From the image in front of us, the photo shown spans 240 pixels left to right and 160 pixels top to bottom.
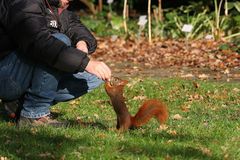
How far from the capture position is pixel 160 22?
14.2 meters

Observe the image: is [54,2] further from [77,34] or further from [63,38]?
[77,34]

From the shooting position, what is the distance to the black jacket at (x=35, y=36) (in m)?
4.79

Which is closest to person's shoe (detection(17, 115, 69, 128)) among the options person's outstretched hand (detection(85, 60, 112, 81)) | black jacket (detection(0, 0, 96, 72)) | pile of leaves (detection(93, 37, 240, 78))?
black jacket (detection(0, 0, 96, 72))

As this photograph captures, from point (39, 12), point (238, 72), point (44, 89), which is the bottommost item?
point (238, 72)

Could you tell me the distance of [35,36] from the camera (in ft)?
15.8

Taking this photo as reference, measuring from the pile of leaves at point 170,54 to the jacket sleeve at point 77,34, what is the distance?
4536 millimetres

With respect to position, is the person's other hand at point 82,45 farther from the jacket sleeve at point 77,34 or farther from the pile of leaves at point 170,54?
the pile of leaves at point 170,54

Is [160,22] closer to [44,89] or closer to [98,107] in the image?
[98,107]

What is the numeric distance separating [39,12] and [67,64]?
1.44 ft

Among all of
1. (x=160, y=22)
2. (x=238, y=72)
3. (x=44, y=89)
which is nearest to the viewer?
(x=44, y=89)

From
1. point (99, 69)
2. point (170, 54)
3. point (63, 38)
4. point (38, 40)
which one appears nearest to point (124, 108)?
point (99, 69)

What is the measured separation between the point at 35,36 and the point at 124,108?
82 centimetres

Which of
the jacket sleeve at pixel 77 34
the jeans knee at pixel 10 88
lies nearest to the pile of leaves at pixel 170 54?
the jacket sleeve at pixel 77 34

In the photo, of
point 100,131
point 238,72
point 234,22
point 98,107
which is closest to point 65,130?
point 100,131
